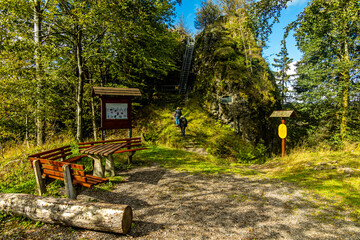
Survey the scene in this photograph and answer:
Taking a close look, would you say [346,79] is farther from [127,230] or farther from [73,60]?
[73,60]

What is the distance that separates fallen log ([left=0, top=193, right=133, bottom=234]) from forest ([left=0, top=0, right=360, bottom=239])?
40 cm

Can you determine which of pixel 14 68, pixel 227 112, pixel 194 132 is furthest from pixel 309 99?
pixel 14 68

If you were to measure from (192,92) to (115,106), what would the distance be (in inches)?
371

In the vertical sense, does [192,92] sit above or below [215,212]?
above

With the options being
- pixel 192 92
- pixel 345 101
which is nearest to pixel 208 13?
pixel 192 92

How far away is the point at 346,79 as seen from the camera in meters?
11.1

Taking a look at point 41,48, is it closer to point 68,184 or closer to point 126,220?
point 68,184

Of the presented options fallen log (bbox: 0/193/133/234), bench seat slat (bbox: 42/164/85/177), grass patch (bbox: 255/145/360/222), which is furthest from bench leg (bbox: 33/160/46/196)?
grass patch (bbox: 255/145/360/222)

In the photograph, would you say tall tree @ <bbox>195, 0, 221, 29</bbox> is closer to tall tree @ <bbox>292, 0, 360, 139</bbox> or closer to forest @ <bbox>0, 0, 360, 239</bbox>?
forest @ <bbox>0, 0, 360, 239</bbox>

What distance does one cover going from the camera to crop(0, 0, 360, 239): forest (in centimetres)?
600

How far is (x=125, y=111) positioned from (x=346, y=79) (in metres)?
14.2

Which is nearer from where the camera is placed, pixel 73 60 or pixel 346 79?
pixel 73 60

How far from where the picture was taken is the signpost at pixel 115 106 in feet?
24.7

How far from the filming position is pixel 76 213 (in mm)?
→ 2850
